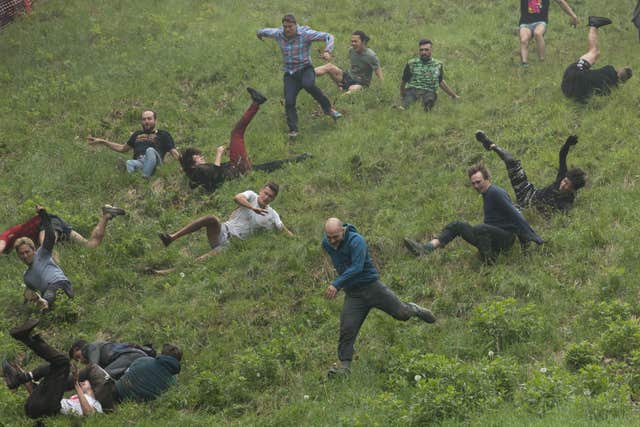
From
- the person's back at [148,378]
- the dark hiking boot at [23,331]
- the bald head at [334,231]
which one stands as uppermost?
the bald head at [334,231]

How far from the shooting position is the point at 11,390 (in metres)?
9.92

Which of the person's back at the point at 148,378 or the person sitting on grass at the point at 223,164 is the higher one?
the person sitting on grass at the point at 223,164

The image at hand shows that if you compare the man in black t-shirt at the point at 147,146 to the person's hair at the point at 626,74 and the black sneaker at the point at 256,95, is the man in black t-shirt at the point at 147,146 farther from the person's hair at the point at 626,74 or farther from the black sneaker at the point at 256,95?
the person's hair at the point at 626,74

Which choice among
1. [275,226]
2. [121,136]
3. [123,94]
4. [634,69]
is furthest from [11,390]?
[634,69]

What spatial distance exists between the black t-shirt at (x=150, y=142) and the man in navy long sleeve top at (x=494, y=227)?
636 centimetres

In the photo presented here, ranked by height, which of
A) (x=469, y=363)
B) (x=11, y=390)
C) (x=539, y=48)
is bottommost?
(x=11, y=390)

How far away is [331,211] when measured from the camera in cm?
1315

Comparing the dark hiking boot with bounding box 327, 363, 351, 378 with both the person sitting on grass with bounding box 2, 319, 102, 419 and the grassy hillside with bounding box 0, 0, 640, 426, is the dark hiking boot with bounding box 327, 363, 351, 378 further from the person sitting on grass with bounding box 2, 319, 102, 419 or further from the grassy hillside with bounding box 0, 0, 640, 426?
the person sitting on grass with bounding box 2, 319, 102, 419

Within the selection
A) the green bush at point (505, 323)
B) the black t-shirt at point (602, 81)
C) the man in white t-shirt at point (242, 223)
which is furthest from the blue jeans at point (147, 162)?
the black t-shirt at point (602, 81)

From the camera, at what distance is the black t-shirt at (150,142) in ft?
50.0

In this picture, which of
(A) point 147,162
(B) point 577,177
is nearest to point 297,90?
(A) point 147,162

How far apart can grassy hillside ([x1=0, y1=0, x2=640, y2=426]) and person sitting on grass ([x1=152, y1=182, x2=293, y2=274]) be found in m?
0.26

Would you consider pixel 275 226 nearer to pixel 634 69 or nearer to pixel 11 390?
pixel 11 390

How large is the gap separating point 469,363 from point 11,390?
5.32 meters
